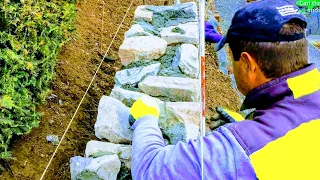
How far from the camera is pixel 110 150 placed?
2.23 metres

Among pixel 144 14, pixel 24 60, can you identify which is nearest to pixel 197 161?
pixel 24 60

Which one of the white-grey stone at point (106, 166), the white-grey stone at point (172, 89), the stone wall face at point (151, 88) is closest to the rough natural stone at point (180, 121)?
the stone wall face at point (151, 88)

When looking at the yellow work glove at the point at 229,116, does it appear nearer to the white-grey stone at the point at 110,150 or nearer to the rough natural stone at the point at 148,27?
the white-grey stone at the point at 110,150

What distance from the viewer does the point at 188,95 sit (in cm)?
266

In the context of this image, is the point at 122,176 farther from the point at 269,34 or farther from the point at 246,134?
the point at 269,34

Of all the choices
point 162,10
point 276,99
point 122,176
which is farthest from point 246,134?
point 162,10

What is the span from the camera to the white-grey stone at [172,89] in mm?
2656

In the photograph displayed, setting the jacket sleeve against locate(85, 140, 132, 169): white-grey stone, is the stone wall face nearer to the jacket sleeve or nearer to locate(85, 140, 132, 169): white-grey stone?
locate(85, 140, 132, 169): white-grey stone

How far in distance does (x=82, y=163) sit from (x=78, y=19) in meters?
2.22

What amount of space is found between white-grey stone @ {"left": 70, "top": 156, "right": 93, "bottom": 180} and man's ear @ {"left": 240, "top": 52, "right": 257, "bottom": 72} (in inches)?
39.2

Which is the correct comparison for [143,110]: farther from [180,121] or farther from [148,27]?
[148,27]

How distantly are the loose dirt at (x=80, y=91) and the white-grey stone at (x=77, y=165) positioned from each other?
0.29 meters

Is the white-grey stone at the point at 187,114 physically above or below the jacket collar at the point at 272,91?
below

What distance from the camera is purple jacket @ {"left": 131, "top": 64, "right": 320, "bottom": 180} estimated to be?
1347 mm
